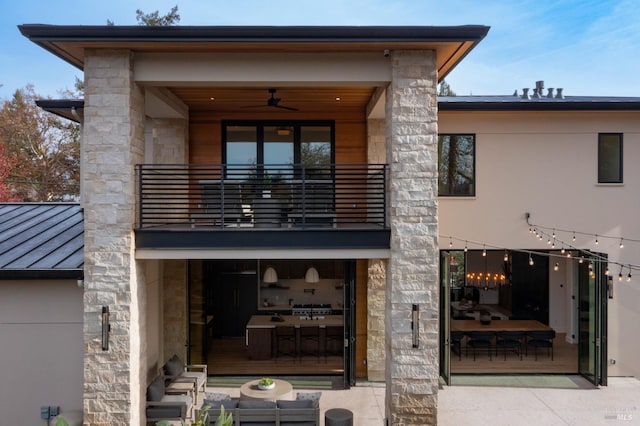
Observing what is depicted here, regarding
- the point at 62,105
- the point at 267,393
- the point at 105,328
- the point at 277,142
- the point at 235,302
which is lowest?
the point at 267,393

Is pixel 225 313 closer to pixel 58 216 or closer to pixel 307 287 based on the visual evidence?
pixel 307 287

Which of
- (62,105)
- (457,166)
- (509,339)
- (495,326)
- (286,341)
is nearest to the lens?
(62,105)

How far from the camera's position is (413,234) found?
8047 mm

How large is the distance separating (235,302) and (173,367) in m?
6.07

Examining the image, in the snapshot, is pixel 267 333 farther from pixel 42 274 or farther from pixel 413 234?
pixel 413 234

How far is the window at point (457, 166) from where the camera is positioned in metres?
11.7

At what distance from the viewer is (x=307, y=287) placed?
16.3 meters

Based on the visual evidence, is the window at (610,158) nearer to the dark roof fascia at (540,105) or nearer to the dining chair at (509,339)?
the dark roof fascia at (540,105)

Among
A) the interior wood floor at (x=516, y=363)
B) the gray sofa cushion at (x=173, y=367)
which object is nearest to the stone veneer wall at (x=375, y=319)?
the interior wood floor at (x=516, y=363)

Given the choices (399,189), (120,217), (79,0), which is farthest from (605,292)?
(79,0)

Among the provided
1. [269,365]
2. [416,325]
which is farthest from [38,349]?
[416,325]

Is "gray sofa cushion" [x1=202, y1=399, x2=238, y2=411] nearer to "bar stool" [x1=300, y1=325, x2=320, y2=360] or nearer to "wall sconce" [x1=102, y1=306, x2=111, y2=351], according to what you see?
"wall sconce" [x1=102, y1=306, x2=111, y2=351]

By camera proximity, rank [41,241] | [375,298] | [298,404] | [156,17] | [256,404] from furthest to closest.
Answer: [156,17]
[375,298]
[41,241]
[298,404]
[256,404]

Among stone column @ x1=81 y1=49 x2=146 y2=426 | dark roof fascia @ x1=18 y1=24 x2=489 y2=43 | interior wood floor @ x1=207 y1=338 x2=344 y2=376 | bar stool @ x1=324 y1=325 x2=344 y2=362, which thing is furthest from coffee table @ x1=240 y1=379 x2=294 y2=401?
dark roof fascia @ x1=18 y1=24 x2=489 y2=43
